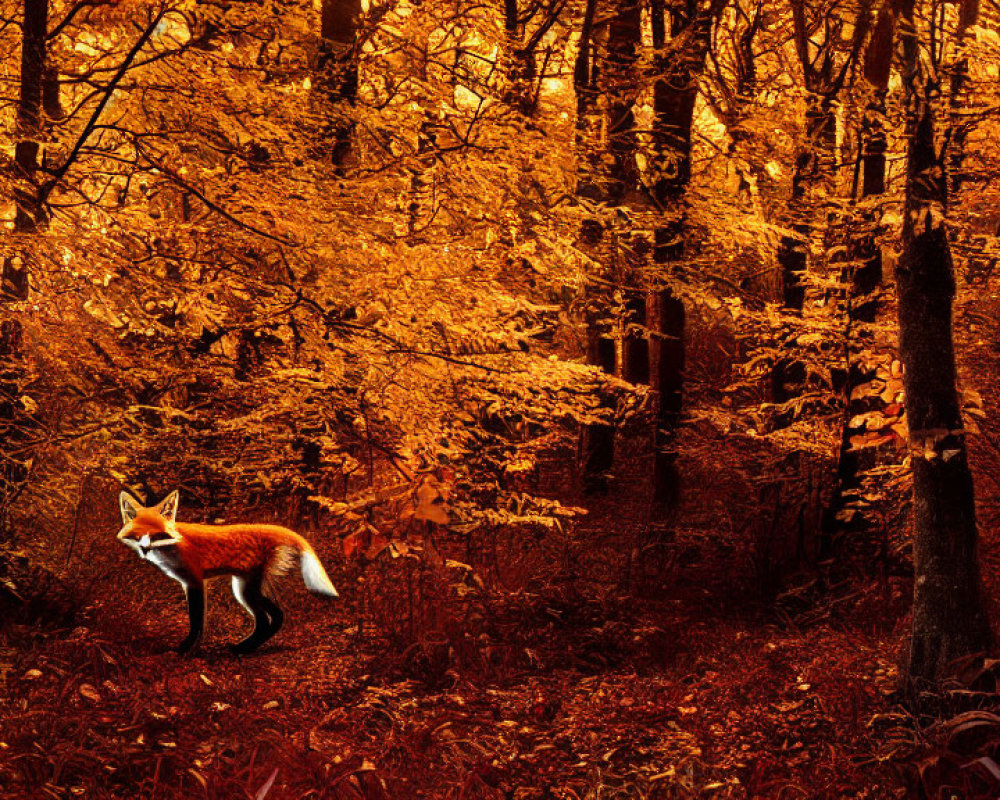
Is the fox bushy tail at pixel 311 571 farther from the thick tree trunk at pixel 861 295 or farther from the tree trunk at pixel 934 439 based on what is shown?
the thick tree trunk at pixel 861 295

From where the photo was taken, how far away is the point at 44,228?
5848mm

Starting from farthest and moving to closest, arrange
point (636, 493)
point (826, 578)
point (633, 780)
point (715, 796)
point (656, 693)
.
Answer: point (636, 493), point (826, 578), point (656, 693), point (633, 780), point (715, 796)

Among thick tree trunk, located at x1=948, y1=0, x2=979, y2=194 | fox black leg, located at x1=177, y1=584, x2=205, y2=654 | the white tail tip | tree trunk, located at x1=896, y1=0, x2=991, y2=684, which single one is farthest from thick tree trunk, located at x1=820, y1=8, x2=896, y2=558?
fox black leg, located at x1=177, y1=584, x2=205, y2=654

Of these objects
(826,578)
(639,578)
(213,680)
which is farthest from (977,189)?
(213,680)

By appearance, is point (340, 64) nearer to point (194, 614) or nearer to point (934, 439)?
point (194, 614)

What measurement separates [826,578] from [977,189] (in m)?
4.68

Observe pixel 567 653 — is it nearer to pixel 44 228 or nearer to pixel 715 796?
pixel 715 796

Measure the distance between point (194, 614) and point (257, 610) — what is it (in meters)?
0.45

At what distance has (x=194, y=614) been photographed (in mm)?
6137

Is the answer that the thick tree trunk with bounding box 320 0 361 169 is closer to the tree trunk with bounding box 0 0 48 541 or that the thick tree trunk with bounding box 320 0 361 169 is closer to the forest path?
the tree trunk with bounding box 0 0 48 541

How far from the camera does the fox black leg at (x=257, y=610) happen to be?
6.06 m

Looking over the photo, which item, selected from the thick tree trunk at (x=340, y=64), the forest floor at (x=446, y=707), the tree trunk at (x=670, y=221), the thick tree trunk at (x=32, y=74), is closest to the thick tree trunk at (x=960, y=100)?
the tree trunk at (x=670, y=221)

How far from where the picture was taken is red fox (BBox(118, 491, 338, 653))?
213 inches

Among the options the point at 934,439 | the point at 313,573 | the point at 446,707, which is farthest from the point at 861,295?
the point at 313,573
